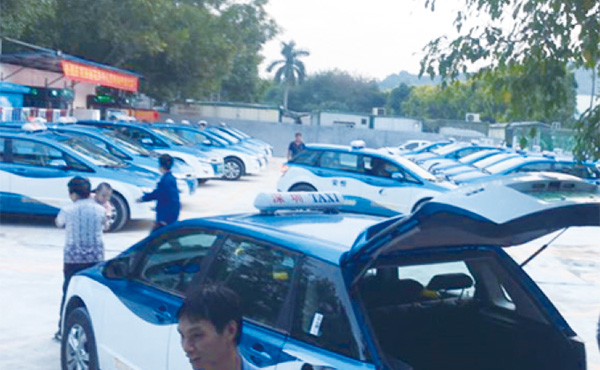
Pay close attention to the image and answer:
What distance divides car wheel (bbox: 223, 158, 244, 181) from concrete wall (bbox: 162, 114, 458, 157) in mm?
20371

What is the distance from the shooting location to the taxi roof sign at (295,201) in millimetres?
5512

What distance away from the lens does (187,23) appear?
3978cm

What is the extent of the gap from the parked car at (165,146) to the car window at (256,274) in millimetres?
16586

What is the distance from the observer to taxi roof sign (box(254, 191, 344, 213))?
217 inches

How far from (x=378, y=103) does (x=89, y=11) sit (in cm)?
6499

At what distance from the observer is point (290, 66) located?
3578 inches

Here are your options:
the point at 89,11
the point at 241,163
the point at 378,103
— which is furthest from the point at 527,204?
the point at 378,103

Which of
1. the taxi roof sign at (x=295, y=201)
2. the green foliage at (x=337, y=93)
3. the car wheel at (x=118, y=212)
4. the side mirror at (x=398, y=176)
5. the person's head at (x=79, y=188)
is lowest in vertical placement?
the car wheel at (x=118, y=212)

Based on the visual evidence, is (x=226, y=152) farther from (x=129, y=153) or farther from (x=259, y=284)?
(x=259, y=284)

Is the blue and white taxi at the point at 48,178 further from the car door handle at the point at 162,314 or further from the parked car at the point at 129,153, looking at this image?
the car door handle at the point at 162,314

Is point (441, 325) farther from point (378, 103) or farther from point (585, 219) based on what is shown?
point (378, 103)

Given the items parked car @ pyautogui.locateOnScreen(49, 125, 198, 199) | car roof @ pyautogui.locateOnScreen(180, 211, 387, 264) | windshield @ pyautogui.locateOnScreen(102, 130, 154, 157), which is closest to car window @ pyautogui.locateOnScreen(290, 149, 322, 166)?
parked car @ pyautogui.locateOnScreen(49, 125, 198, 199)

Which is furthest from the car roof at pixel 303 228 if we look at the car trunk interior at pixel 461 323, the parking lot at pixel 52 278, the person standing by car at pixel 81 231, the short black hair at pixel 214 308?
the parking lot at pixel 52 278

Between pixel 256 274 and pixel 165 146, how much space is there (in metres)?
17.9
